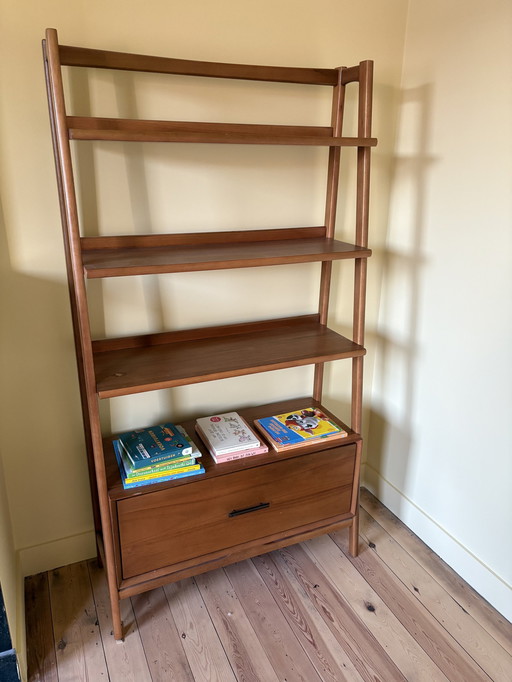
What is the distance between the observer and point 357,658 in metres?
1.50

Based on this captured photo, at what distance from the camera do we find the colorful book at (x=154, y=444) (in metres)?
1.52

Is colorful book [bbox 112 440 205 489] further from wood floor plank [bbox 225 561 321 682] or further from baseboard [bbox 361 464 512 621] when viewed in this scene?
baseboard [bbox 361 464 512 621]

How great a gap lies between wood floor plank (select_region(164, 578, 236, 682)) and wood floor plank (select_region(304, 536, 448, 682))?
446mm

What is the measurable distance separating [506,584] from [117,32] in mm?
1994

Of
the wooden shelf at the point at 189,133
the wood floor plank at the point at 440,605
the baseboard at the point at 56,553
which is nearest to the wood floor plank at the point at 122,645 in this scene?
the baseboard at the point at 56,553

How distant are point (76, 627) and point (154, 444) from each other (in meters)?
0.61

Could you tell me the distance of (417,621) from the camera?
163 cm

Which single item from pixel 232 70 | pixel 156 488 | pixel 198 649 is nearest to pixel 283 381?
pixel 156 488

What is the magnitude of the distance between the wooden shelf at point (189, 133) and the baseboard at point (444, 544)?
4.45ft

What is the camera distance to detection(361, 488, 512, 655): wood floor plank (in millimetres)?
1606

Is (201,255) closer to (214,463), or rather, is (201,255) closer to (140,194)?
(140,194)

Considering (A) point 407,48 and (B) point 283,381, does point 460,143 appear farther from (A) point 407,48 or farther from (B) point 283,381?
(B) point 283,381

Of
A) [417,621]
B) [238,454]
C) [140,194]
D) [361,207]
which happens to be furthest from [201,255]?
[417,621]

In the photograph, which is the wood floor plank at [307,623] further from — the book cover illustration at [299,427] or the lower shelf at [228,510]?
the book cover illustration at [299,427]
